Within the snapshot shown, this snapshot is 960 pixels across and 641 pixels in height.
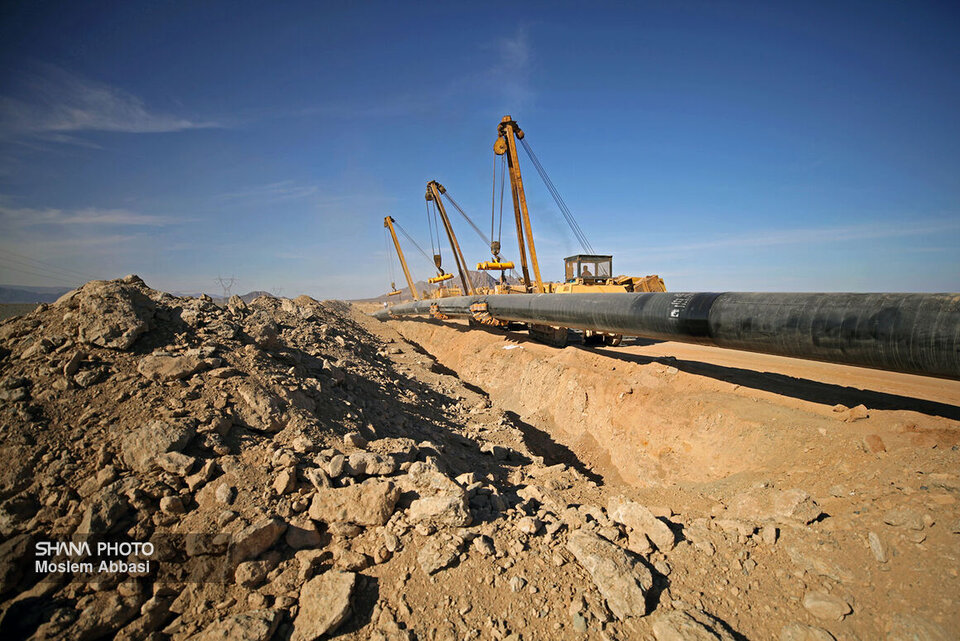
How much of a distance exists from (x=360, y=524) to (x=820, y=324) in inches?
203

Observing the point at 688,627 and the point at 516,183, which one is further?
the point at 516,183

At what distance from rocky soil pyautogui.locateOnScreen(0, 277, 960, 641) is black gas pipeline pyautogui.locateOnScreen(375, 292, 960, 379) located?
101cm

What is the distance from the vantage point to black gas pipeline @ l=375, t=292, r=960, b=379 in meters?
3.53

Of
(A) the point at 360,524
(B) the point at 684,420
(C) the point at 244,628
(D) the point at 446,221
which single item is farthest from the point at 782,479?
(D) the point at 446,221

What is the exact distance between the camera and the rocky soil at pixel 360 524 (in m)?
2.32

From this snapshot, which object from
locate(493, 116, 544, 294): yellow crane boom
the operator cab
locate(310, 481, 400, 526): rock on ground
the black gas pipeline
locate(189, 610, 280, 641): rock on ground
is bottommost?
locate(189, 610, 280, 641): rock on ground

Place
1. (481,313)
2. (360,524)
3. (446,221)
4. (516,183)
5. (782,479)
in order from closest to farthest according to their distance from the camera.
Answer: (360,524) < (782,479) < (481,313) < (516,183) < (446,221)

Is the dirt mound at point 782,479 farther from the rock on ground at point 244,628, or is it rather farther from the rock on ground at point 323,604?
the rock on ground at point 244,628

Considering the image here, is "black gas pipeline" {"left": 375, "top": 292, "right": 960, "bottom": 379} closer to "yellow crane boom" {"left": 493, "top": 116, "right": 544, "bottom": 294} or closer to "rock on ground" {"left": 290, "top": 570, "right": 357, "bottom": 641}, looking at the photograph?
"rock on ground" {"left": 290, "top": 570, "right": 357, "bottom": 641}

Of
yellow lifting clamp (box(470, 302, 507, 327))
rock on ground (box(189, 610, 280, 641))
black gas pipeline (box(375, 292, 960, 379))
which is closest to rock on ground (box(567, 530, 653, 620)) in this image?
rock on ground (box(189, 610, 280, 641))

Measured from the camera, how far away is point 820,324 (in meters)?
4.19

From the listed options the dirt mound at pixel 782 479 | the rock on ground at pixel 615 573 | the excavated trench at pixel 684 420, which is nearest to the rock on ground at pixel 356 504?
the rock on ground at pixel 615 573

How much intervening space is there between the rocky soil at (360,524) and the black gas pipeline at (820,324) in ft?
3.30

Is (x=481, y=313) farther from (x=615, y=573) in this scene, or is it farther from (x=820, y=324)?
(x=615, y=573)
